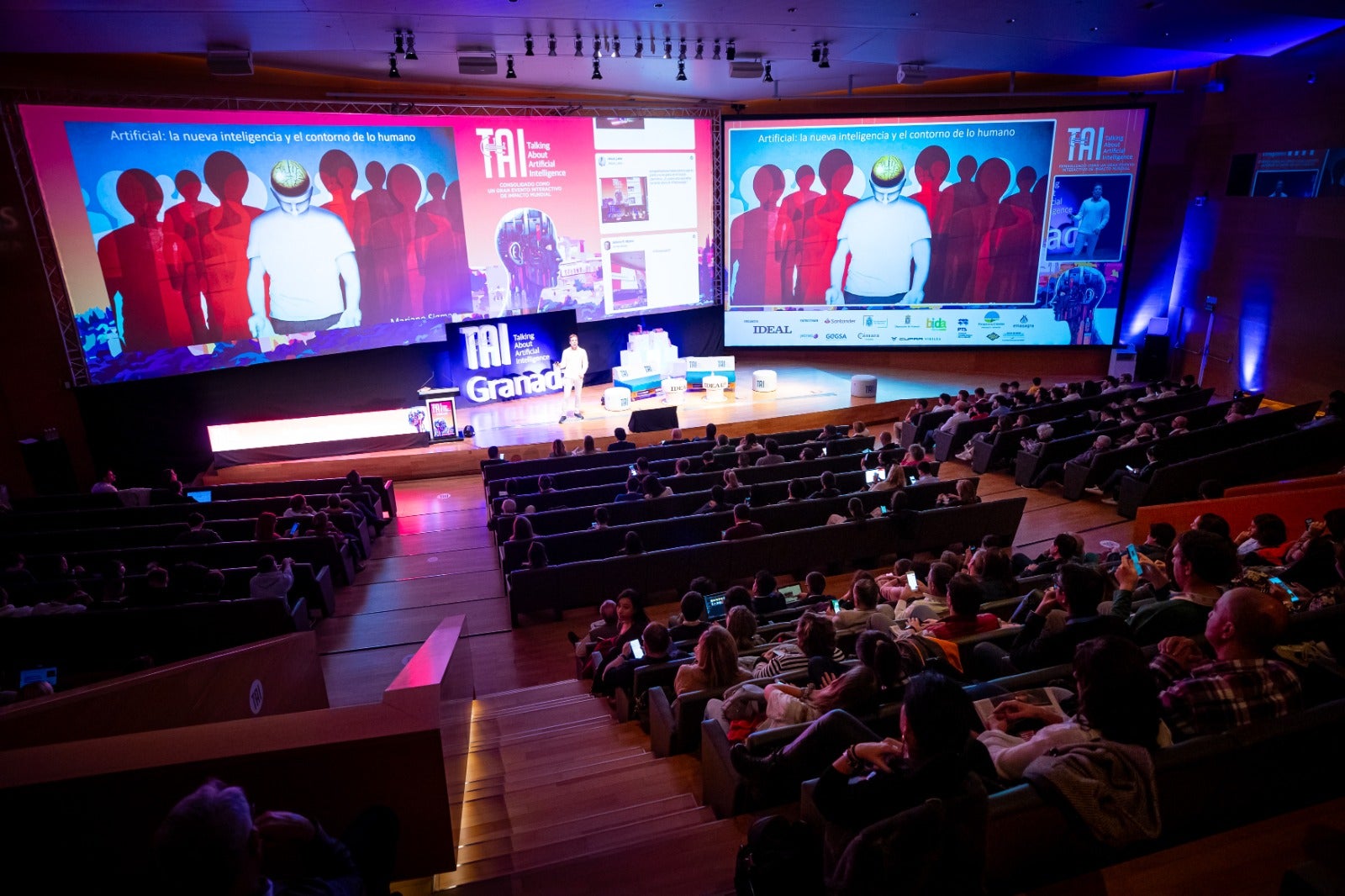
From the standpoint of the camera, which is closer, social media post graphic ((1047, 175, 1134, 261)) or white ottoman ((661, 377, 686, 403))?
white ottoman ((661, 377, 686, 403))

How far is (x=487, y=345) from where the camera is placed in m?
14.2

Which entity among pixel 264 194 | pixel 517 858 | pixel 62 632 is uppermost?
pixel 264 194

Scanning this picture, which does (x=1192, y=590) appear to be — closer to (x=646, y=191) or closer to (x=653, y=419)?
(x=653, y=419)

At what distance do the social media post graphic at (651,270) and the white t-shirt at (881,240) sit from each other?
3334mm

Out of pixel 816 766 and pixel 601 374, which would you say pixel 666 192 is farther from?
pixel 816 766

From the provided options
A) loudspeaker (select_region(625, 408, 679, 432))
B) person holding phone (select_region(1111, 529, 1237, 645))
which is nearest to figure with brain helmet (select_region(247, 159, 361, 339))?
loudspeaker (select_region(625, 408, 679, 432))

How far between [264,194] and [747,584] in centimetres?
948

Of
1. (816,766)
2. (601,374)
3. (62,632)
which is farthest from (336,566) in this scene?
(601,374)

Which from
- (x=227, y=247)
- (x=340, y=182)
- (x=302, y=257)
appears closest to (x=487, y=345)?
(x=302, y=257)

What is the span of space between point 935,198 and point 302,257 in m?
12.2

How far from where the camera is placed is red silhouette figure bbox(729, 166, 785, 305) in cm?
1606

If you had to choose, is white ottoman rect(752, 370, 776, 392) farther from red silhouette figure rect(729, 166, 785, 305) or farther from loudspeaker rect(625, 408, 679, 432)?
red silhouette figure rect(729, 166, 785, 305)

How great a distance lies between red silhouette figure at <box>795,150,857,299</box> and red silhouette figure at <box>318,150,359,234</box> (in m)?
8.96

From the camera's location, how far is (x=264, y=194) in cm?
1139
